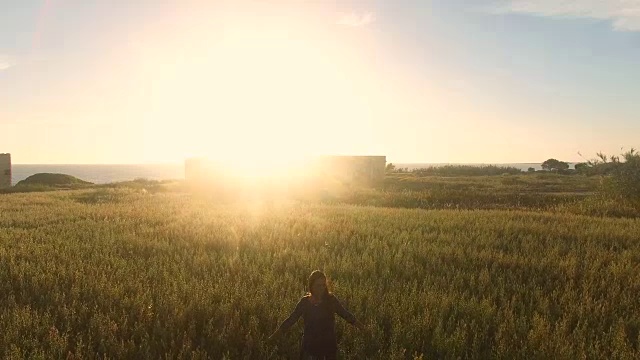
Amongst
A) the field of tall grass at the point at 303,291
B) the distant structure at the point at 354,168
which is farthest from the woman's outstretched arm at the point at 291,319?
the distant structure at the point at 354,168

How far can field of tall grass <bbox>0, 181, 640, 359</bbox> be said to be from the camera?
5.36 meters

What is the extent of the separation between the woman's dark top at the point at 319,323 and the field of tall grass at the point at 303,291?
1.79 ft

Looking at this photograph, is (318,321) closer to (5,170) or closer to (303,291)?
(303,291)

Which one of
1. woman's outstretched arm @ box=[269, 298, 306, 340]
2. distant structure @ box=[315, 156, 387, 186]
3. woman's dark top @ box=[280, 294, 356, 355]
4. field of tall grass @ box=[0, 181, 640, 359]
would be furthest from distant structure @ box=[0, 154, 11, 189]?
woman's dark top @ box=[280, 294, 356, 355]

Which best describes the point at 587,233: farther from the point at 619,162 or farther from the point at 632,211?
the point at 619,162

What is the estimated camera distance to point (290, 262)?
8.83 metres

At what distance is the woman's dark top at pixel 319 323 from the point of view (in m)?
4.67

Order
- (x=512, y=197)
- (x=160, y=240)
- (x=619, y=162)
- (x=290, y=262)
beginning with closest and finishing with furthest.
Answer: (x=290, y=262) < (x=160, y=240) < (x=619, y=162) < (x=512, y=197)

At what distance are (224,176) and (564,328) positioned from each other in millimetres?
44115

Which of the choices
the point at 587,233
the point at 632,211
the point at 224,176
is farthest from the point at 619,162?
the point at 224,176

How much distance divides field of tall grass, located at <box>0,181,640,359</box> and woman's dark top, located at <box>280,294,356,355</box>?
0.55 metres

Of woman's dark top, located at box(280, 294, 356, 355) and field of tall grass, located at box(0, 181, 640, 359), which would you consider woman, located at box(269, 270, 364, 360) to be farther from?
field of tall grass, located at box(0, 181, 640, 359)

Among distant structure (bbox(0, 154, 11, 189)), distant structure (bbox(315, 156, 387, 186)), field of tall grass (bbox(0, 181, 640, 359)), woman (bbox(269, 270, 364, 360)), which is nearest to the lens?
woman (bbox(269, 270, 364, 360))

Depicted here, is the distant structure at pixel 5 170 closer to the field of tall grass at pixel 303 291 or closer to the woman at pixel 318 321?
the field of tall grass at pixel 303 291
